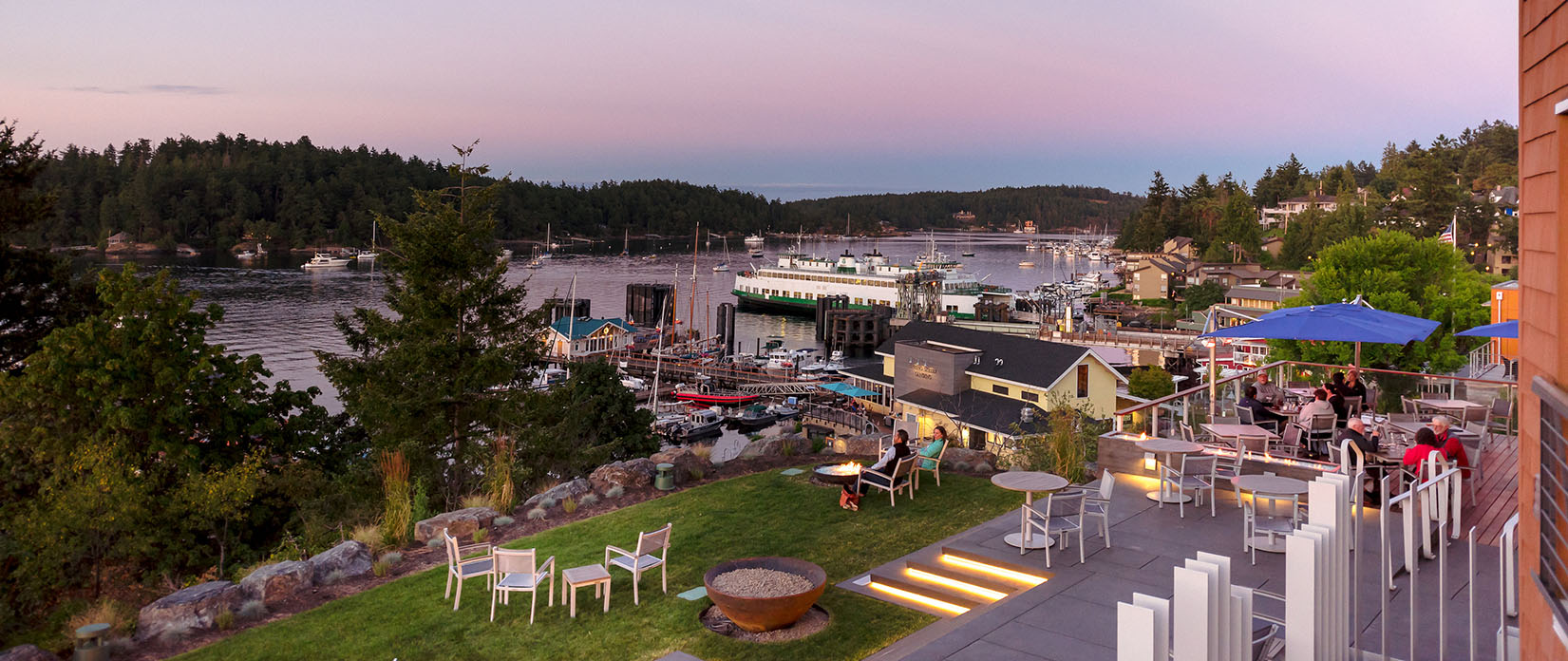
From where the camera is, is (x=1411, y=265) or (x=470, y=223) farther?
(x=1411, y=265)

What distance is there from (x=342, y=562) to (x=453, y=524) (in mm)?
1283

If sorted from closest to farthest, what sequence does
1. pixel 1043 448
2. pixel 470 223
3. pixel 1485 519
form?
1. pixel 1485 519
2. pixel 1043 448
3. pixel 470 223

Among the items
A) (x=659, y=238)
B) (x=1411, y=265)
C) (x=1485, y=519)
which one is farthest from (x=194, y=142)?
(x=1485, y=519)

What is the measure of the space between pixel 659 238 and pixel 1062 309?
11815cm

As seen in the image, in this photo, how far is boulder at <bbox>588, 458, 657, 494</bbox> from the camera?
10805 mm

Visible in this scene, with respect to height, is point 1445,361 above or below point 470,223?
below

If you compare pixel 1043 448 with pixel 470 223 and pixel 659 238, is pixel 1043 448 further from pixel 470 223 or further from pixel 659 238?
pixel 659 238

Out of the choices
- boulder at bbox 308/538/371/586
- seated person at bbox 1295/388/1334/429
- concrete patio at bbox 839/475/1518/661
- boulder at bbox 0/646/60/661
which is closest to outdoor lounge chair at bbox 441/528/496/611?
boulder at bbox 308/538/371/586

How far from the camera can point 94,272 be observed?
1950 cm

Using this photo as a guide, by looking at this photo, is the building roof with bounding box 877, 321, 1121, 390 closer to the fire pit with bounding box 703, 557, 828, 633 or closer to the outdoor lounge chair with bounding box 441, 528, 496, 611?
the fire pit with bounding box 703, 557, 828, 633

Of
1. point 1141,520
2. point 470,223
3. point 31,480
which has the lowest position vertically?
point 31,480

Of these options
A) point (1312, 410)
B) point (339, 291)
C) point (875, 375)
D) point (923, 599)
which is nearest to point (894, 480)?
point (923, 599)

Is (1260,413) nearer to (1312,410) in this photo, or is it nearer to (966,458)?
(1312,410)

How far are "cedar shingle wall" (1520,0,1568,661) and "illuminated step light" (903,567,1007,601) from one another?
362cm
